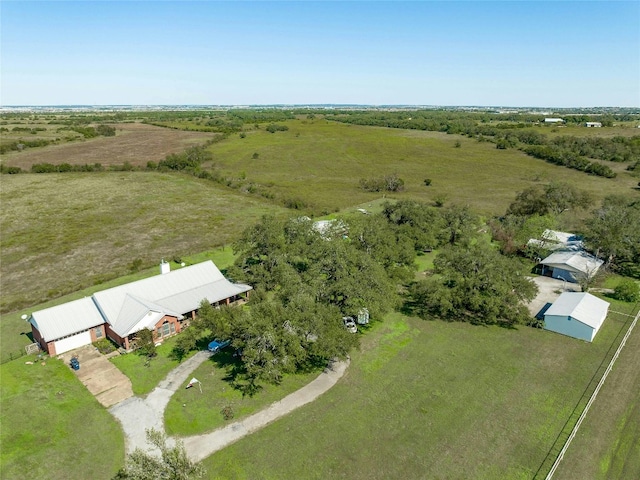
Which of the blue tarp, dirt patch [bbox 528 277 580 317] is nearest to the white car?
the blue tarp

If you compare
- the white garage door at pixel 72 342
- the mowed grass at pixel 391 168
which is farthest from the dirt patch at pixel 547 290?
the white garage door at pixel 72 342

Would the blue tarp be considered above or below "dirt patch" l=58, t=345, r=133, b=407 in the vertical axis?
above

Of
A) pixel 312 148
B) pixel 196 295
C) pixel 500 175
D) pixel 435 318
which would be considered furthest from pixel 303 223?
pixel 312 148

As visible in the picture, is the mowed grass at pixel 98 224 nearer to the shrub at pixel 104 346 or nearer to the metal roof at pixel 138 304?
the metal roof at pixel 138 304

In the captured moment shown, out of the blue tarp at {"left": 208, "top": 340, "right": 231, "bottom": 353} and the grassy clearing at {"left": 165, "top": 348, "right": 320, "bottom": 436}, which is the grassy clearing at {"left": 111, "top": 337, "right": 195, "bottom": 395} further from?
the grassy clearing at {"left": 165, "top": 348, "right": 320, "bottom": 436}

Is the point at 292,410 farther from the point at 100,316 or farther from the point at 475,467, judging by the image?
the point at 100,316
